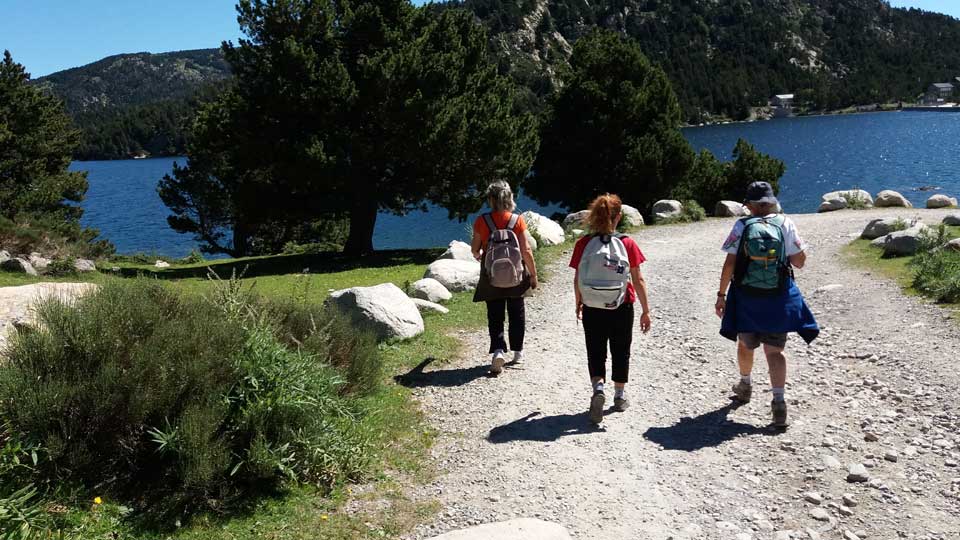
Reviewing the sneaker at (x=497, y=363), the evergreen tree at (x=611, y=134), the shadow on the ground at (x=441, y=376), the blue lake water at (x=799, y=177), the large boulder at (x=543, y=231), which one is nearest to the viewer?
the shadow on the ground at (x=441, y=376)

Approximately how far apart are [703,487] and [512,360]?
367 cm

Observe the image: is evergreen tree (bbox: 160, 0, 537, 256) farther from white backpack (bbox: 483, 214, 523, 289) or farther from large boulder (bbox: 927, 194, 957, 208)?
large boulder (bbox: 927, 194, 957, 208)

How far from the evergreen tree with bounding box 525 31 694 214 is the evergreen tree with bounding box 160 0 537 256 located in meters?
7.06

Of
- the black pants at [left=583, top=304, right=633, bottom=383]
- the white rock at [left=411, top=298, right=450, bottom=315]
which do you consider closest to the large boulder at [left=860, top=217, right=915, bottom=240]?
the white rock at [left=411, top=298, right=450, bottom=315]

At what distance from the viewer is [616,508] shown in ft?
17.2

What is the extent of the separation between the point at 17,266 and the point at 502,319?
47.9 feet

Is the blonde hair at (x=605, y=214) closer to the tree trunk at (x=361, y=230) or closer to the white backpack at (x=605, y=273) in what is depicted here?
the white backpack at (x=605, y=273)

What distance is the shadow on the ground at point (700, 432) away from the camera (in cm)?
630

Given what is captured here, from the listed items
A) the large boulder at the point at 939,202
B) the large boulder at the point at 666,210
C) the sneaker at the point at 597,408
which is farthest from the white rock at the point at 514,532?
the large boulder at the point at 939,202

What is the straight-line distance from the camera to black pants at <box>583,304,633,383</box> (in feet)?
21.9

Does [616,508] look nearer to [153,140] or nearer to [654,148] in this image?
[654,148]

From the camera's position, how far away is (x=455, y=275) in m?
13.4

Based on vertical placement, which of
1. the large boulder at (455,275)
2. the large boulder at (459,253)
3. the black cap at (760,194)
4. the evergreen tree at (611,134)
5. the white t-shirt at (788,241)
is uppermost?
the evergreen tree at (611,134)

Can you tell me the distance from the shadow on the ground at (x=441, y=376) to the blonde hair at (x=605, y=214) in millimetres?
2688
